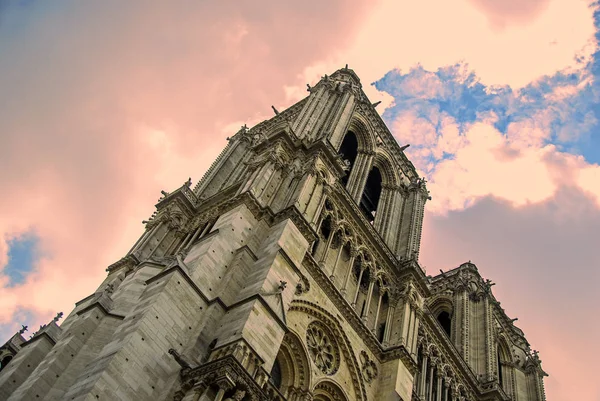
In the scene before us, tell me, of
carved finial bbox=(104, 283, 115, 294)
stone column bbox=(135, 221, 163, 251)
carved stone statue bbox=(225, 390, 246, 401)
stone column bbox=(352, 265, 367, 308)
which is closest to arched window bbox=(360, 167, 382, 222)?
stone column bbox=(352, 265, 367, 308)

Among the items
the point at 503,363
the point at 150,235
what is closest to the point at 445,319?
the point at 503,363

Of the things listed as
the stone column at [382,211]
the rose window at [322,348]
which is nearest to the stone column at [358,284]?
the rose window at [322,348]

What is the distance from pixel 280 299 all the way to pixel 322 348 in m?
3.66

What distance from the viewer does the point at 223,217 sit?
763 inches

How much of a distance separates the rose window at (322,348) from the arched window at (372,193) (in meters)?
12.7

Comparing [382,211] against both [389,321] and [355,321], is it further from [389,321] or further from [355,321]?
[355,321]

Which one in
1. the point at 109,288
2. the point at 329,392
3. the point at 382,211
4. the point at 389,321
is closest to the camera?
the point at 329,392

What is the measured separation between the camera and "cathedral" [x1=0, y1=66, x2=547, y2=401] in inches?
564

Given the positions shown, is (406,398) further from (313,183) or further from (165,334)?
(165,334)

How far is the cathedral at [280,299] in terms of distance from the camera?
47.0 feet

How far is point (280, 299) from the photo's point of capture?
55.2 feet

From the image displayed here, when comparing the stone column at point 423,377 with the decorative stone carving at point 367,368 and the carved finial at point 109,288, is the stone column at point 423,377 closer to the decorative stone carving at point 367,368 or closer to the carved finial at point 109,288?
the decorative stone carving at point 367,368

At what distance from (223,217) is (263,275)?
9.95ft

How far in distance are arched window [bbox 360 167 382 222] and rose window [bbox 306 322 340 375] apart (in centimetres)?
1273
